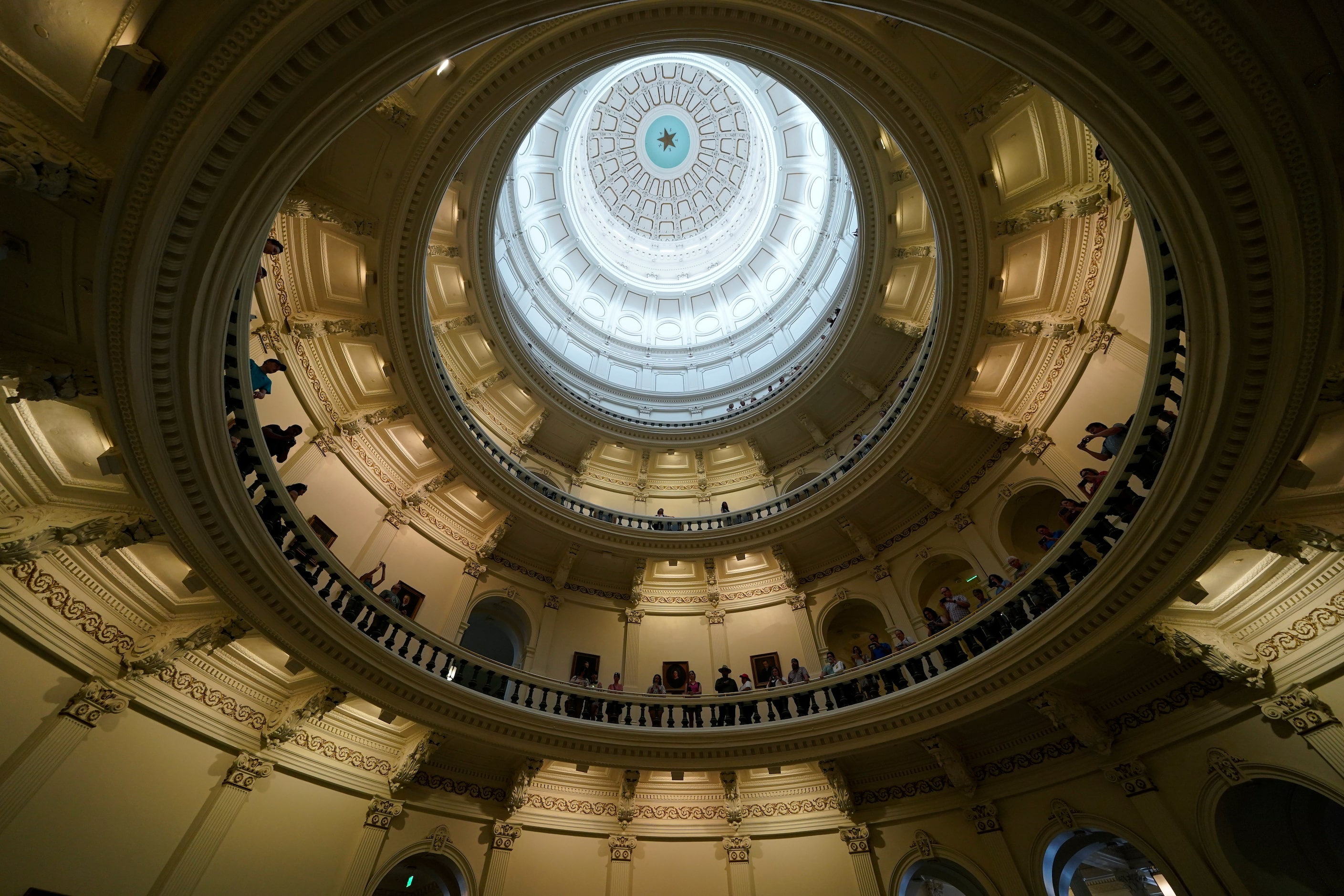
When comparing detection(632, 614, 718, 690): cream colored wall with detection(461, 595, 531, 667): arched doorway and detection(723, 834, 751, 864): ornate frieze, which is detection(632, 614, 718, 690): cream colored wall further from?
detection(723, 834, 751, 864): ornate frieze

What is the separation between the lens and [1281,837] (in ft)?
26.8

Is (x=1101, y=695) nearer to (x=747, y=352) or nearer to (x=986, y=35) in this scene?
(x=986, y=35)

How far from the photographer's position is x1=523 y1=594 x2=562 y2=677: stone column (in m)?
14.4

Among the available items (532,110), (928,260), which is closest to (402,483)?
(532,110)

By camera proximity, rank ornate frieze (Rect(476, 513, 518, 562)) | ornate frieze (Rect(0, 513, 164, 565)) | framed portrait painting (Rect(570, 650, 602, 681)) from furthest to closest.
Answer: ornate frieze (Rect(476, 513, 518, 562)), framed portrait painting (Rect(570, 650, 602, 681)), ornate frieze (Rect(0, 513, 164, 565))

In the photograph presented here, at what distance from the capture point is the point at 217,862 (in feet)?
26.0

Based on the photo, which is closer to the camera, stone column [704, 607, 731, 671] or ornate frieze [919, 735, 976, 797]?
ornate frieze [919, 735, 976, 797]

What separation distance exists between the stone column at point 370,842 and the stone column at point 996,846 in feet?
32.9

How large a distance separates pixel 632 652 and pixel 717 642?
2.34 meters

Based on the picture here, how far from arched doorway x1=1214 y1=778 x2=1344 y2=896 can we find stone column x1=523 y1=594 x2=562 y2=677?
12706 mm

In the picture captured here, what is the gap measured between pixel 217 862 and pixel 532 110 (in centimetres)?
1522

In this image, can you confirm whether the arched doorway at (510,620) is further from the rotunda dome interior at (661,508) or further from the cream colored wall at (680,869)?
the cream colored wall at (680,869)

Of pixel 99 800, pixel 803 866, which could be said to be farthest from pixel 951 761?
pixel 99 800

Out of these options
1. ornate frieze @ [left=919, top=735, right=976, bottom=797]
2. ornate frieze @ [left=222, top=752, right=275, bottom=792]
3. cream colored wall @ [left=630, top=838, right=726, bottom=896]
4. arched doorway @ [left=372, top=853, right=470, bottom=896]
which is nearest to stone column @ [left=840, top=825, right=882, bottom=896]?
cream colored wall @ [left=630, top=838, right=726, bottom=896]
